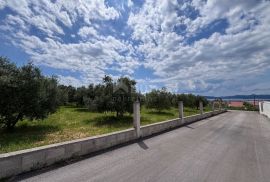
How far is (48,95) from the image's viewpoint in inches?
504

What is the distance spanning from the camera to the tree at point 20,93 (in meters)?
10.5

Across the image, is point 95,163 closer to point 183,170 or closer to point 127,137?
A: point 183,170

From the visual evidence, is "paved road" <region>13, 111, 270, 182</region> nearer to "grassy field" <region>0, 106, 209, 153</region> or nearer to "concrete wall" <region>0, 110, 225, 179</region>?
"concrete wall" <region>0, 110, 225, 179</region>

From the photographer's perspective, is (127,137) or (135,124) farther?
(135,124)

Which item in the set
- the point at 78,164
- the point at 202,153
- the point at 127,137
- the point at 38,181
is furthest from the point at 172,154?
the point at 38,181

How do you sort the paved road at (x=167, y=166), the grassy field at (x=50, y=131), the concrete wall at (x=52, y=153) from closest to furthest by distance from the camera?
the concrete wall at (x=52, y=153) < the paved road at (x=167, y=166) < the grassy field at (x=50, y=131)

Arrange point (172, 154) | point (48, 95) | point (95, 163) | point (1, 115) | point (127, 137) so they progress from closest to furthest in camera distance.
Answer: point (95, 163)
point (172, 154)
point (127, 137)
point (1, 115)
point (48, 95)

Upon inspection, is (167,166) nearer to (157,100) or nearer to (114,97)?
(114,97)

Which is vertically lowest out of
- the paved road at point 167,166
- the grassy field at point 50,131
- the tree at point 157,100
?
the paved road at point 167,166

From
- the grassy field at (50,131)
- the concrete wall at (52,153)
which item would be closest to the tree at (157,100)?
the grassy field at (50,131)

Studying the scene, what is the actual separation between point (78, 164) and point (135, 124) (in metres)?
4.00

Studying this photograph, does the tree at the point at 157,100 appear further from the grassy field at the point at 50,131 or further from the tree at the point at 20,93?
the tree at the point at 20,93

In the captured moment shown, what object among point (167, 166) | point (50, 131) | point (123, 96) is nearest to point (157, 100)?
point (123, 96)

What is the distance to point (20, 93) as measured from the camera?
429 inches
